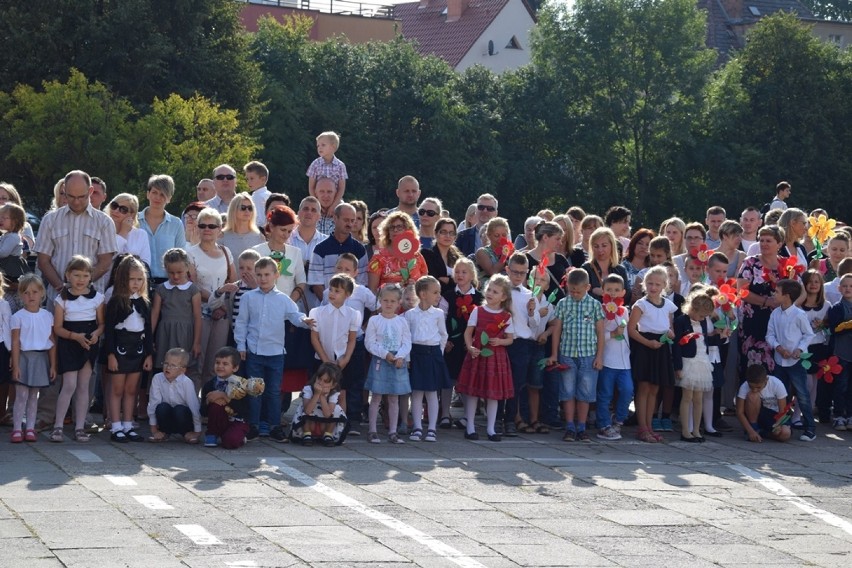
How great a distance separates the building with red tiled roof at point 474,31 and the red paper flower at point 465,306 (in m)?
51.8

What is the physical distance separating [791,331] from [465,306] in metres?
3.20

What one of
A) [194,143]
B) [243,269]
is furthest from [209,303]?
[194,143]

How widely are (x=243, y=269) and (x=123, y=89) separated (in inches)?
1133

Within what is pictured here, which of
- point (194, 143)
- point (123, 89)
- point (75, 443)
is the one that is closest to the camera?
point (75, 443)

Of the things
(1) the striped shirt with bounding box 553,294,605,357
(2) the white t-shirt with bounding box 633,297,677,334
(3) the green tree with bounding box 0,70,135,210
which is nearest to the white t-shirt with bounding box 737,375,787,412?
(2) the white t-shirt with bounding box 633,297,677,334

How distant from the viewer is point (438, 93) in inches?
2002

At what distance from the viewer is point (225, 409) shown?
11.2 metres

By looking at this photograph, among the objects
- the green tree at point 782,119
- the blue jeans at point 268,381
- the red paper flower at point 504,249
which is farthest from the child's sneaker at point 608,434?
the green tree at point 782,119

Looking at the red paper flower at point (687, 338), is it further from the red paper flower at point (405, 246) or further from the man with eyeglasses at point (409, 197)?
the man with eyeglasses at point (409, 197)

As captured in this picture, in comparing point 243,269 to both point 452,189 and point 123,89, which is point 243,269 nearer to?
point 123,89

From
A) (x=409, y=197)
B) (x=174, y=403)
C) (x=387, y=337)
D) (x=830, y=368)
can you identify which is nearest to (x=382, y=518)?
(x=174, y=403)

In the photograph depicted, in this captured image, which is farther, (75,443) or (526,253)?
(526,253)

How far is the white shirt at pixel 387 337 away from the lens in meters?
11.8

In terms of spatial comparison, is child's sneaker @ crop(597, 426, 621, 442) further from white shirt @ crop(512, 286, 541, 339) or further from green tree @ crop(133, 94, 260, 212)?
green tree @ crop(133, 94, 260, 212)
